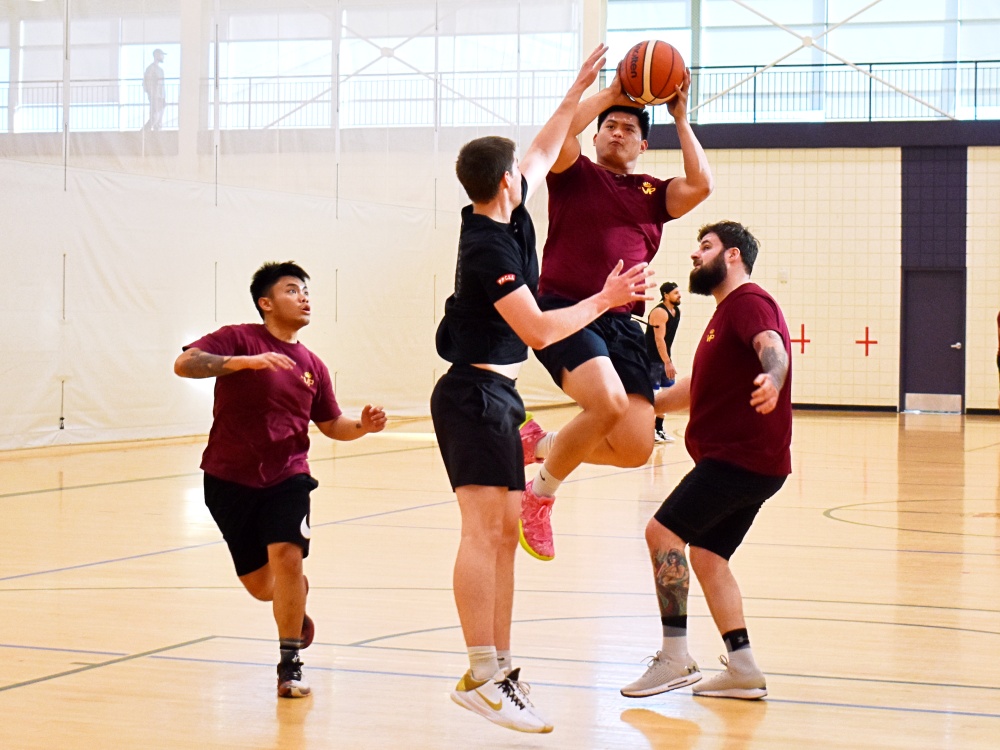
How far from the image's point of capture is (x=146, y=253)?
513 inches

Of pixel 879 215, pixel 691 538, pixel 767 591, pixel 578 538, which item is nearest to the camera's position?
pixel 691 538

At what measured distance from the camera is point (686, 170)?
196 inches

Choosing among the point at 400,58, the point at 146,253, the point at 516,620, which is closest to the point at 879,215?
the point at 400,58

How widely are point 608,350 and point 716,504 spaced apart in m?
1.04

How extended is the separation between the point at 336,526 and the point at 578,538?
1.46 metres

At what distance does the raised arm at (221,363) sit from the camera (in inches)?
160

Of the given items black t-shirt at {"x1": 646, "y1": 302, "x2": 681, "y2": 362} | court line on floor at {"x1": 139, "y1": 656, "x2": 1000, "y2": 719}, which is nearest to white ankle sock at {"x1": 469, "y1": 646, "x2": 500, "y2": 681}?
court line on floor at {"x1": 139, "y1": 656, "x2": 1000, "y2": 719}

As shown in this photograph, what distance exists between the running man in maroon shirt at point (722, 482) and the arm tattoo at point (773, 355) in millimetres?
58

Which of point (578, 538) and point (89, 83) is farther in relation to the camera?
point (89, 83)

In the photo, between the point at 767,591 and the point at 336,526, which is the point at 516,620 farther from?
the point at 336,526

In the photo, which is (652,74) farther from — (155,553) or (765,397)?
(155,553)

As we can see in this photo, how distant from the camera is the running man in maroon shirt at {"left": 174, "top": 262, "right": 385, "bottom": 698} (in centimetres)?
416

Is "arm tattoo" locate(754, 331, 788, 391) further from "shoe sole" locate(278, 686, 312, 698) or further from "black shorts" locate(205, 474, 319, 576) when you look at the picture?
"shoe sole" locate(278, 686, 312, 698)

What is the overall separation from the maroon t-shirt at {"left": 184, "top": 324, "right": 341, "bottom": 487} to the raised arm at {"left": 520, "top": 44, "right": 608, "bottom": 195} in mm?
1080
